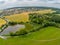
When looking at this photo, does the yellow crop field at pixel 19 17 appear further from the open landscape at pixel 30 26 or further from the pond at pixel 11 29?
the pond at pixel 11 29

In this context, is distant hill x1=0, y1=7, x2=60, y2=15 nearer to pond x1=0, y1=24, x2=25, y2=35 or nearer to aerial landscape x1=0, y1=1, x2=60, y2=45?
aerial landscape x1=0, y1=1, x2=60, y2=45

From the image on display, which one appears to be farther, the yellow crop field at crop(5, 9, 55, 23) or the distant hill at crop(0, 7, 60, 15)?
the distant hill at crop(0, 7, 60, 15)

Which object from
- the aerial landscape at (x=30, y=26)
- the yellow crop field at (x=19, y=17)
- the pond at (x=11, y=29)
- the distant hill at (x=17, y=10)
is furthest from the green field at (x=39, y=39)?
the distant hill at (x=17, y=10)

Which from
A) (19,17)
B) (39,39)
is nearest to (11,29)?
(19,17)

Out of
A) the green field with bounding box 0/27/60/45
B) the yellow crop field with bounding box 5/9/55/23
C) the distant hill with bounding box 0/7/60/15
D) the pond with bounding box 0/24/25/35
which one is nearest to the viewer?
the green field with bounding box 0/27/60/45

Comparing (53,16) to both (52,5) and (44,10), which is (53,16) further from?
(52,5)

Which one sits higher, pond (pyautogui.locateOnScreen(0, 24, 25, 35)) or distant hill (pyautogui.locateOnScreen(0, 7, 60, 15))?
distant hill (pyautogui.locateOnScreen(0, 7, 60, 15))

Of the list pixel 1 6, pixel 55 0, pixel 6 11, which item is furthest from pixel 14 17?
pixel 55 0

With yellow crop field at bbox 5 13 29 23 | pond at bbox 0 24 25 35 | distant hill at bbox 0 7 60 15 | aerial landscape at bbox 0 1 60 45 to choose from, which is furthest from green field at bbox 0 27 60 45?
distant hill at bbox 0 7 60 15
